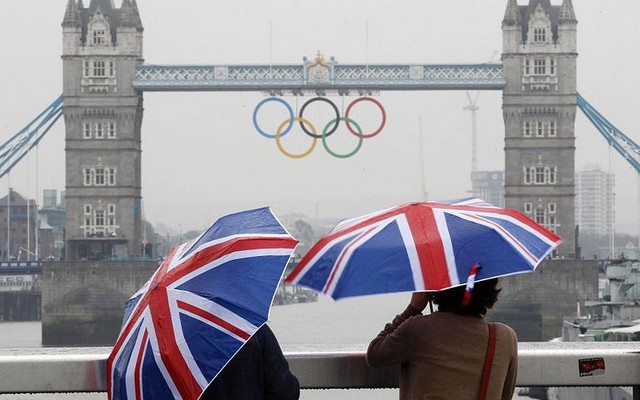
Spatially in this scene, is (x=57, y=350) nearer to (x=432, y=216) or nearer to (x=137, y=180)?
(x=432, y=216)

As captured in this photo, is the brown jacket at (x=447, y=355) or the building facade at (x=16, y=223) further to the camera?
the building facade at (x=16, y=223)

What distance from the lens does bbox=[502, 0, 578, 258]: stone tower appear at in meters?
54.5

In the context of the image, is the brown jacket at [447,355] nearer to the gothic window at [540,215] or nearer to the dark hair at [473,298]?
the dark hair at [473,298]

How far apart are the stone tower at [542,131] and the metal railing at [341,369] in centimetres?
5122

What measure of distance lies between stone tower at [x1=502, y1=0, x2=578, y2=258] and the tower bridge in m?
0.04

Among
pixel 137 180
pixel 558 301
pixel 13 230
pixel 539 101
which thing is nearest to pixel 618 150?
pixel 539 101

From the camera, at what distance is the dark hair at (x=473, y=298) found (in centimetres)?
336

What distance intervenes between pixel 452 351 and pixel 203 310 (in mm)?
572

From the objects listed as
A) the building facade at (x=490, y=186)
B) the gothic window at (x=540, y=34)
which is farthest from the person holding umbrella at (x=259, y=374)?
the building facade at (x=490, y=186)

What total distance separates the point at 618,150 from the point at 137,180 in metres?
19.3

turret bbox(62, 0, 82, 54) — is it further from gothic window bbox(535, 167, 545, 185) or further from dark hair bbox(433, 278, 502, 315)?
dark hair bbox(433, 278, 502, 315)

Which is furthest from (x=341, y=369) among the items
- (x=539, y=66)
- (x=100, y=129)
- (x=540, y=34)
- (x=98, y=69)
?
(x=540, y=34)

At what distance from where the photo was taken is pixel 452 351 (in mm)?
3309

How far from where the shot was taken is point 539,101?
54.5 m
